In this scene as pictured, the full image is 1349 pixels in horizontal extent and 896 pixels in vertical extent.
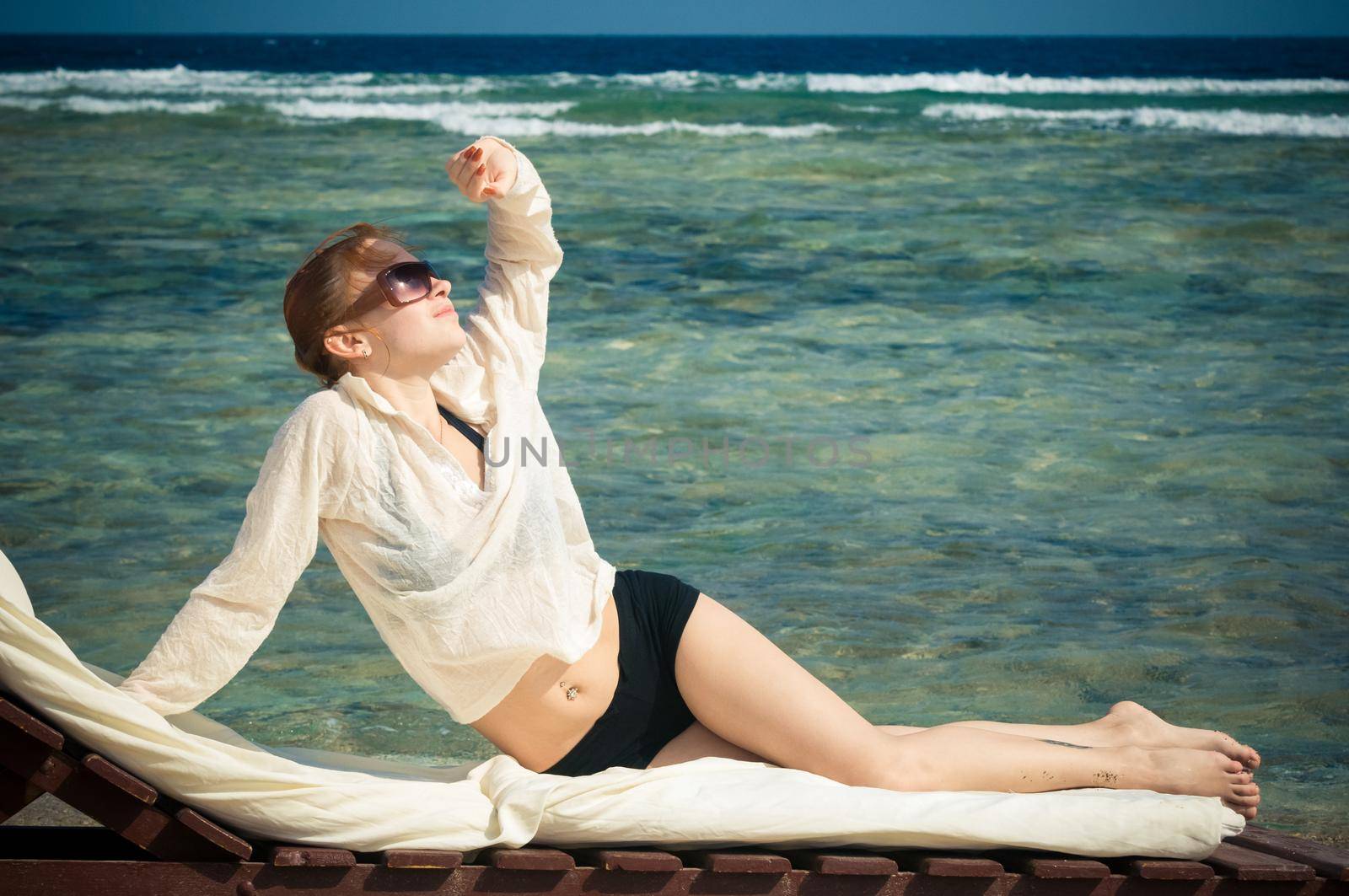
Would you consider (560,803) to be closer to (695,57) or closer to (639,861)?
(639,861)

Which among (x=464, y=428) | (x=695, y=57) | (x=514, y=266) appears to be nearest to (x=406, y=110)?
(x=514, y=266)

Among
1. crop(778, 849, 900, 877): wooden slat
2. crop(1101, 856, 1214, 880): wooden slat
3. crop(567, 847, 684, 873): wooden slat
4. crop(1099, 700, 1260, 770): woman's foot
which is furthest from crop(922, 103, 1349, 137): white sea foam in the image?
crop(567, 847, 684, 873): wooden slat

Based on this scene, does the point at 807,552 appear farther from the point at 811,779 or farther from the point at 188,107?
the point at 188,107

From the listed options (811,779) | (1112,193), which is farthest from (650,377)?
(1112,193)

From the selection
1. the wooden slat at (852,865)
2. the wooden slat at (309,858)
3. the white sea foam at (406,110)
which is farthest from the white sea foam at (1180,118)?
the wooden slat at (309,858)

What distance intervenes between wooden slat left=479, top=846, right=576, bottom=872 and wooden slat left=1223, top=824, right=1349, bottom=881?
1465 mm

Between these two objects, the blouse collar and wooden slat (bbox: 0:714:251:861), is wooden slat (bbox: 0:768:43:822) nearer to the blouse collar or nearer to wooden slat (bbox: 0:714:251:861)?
wooden slat (bbox: 0:714:251:861)

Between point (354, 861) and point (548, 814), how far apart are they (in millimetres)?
372

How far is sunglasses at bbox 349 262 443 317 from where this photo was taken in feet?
9.56

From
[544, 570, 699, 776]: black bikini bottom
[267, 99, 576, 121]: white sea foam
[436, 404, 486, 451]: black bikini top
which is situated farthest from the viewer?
[267, 99, 576, 121]: white sea foam

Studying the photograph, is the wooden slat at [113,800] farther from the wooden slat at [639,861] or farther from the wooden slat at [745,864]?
the wooden slat at [745,864]

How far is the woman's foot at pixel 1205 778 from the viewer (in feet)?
9.99

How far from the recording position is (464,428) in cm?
314

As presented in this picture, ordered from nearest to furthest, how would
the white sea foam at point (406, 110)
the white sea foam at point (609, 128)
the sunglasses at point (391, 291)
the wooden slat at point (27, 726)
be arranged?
the wooden slat at point (27, 726)
the sunglasses at point (391, 291)
the white sea foam at point (609, 128)
the white sea foam at point (406, 110)
